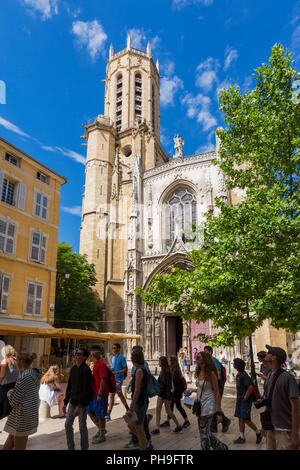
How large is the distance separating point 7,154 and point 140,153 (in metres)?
16.6

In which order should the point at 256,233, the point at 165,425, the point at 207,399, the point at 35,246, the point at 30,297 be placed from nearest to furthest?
the point at 207,399 < the point at 165,425 < the point at 256,233 < the point at 30,297 < the point at 35,246

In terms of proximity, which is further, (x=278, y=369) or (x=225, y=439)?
(x=225, y=439)

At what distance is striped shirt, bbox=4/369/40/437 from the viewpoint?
12.6 feet

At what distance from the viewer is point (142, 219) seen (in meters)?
25.6

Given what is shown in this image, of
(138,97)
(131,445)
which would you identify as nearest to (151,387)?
(131,445)

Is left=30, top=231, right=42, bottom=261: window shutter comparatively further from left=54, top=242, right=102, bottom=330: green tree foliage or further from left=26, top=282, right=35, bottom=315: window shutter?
left=54, top=242, right=102, bottom=330: green tree foliage

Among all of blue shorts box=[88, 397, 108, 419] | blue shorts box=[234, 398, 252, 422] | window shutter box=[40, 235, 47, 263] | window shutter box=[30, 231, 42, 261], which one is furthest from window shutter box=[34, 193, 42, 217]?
blue shorts box=[234, 398, 252, 422]

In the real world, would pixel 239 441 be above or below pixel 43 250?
below

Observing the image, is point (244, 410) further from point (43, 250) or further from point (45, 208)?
point (45, 208)

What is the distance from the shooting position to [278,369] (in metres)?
3.40

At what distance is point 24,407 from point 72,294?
64.8ft

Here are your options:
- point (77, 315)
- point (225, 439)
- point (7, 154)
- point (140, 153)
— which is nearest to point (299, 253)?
point (225, 439)

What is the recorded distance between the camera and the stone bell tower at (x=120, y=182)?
81.6 ft
